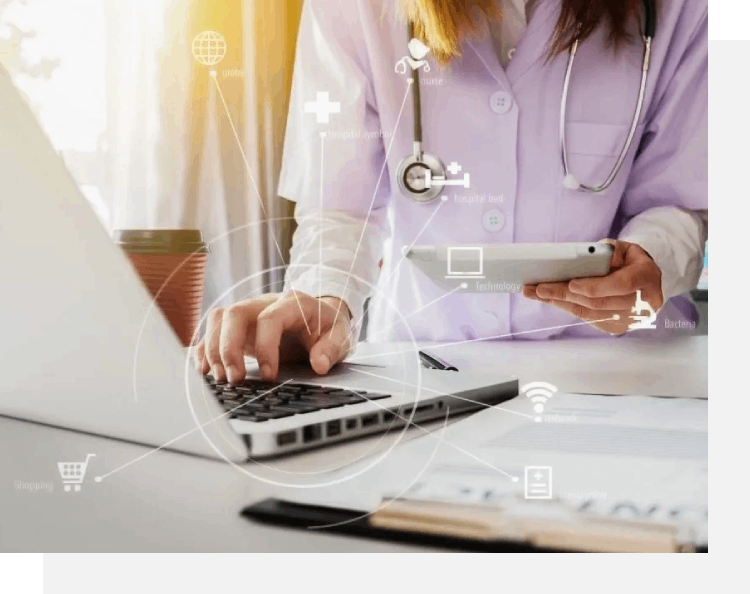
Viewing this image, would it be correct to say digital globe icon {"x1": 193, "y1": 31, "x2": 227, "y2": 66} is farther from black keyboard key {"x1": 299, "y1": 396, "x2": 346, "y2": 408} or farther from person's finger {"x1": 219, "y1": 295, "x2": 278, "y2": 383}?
black keyboard key {"x1": 299, "y1": 396, "x2": 346, "y2": 408}

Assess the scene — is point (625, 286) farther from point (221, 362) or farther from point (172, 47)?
point (172, 47)

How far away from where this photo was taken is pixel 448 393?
923mm

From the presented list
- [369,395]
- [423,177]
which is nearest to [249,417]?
[369,395]

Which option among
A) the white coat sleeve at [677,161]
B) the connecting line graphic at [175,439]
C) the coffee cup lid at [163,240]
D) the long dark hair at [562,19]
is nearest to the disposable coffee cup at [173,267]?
the coffee cup lid at [163,240]

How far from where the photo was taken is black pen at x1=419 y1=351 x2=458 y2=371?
38.2 inches

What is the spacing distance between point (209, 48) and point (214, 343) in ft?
1.18

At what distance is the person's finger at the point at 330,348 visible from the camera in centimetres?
98

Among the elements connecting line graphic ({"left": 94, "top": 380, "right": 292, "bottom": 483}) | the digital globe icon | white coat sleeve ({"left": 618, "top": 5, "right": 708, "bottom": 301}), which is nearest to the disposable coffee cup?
connecting line graphic ({"left": 94, "top": 380, "right": 292, "bottom": 483})

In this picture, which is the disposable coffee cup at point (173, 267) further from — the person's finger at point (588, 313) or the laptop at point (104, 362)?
the person's finger at point (588, 313)

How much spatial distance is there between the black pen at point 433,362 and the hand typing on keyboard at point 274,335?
86mm

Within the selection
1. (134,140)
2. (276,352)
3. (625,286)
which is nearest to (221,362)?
(276,352)

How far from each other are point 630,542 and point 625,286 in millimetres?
293

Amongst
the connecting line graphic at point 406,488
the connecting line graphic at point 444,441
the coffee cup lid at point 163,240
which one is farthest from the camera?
the coffee cup lid at point 163,240

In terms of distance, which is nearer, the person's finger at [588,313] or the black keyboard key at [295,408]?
the black keyboard key at [295,408]
